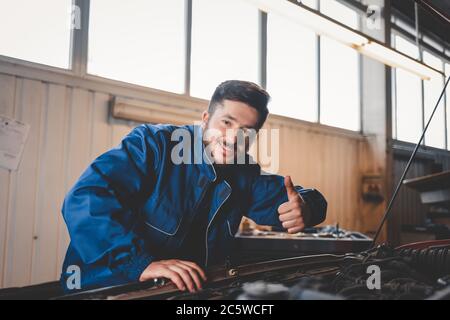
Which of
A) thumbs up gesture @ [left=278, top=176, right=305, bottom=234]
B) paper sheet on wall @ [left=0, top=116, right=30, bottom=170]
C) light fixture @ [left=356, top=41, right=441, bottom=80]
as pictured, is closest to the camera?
thumbs up gesture @ [left=278, top=176, right=305, bottom=234]

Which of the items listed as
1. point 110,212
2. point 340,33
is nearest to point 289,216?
point 110,212

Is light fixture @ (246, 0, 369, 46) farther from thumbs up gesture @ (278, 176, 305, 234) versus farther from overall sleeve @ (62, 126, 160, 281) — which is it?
overall sleeve @ (62, 126, 160, 281)

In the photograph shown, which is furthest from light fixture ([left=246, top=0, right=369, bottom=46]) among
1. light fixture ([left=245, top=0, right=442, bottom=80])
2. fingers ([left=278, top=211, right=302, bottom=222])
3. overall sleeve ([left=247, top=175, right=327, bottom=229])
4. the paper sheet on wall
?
the paper sheet on wall

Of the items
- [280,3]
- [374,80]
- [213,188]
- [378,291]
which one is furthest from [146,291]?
[374,80]

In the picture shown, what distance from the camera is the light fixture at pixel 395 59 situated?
2.21 meters

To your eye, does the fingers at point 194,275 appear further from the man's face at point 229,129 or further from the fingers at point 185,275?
the man's face at point 229,129

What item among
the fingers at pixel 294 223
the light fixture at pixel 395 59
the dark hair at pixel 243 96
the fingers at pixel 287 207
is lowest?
the fingers at pixel 294 223

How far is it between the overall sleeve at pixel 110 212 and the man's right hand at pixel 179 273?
3cm

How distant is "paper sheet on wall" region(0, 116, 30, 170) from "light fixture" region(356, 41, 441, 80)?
190 centimetres

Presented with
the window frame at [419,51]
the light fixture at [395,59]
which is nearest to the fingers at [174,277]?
the light fixture at [395,59]

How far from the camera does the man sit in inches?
34.5

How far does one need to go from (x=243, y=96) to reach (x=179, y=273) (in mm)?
761

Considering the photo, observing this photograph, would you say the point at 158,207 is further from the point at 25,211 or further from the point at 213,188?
the point at 25,211

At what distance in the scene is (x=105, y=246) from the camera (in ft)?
2.88
